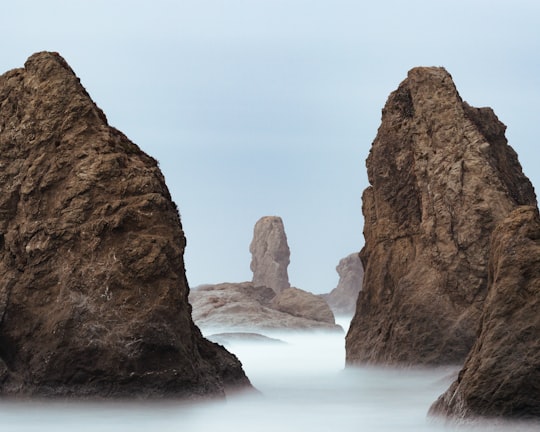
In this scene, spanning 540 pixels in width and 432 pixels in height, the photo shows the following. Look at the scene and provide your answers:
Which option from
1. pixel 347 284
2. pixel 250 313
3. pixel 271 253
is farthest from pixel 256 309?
pixel 347 284

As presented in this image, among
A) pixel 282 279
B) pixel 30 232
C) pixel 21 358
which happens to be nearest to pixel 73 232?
pixel 30 232

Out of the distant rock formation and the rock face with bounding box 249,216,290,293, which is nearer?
the rock face with bounding box 249,216,290,293

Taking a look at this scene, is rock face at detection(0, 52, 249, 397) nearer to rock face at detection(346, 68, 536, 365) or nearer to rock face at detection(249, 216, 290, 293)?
rock face at detection(346, 68, 536, 365)

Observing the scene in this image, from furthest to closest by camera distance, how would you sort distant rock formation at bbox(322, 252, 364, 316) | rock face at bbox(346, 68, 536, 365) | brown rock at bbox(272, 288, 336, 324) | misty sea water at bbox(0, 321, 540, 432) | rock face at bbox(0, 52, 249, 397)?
distant rock formation at bbox(322, 252, 364, 316), brown rock at bbox(272, 288, 336, 324), rock face at bbox(346, 68, 536, 365), rock face at bbox(0, 52, 249, 397), misty sea water at bbox(0, 321, 540, 432)

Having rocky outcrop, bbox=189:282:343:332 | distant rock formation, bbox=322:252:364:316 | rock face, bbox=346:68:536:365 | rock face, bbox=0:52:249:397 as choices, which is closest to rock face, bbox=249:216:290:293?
distant rock formation, bbox=322:252:364:316

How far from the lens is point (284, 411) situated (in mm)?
29734

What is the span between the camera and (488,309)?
25203 millimetres

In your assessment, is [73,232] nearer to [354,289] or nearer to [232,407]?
[232,407]

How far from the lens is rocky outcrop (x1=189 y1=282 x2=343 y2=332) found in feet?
272

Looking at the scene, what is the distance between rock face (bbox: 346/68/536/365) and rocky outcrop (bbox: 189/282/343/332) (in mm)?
31204

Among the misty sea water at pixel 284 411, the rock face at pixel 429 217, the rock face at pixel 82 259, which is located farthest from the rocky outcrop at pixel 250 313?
the rock face at pixel 82 259

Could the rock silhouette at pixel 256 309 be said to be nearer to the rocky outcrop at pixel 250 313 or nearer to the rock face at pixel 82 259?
the rocky outcrop at pixel 250 313

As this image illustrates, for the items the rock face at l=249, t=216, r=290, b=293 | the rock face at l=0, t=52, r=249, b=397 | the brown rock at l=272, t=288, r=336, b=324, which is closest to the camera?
the rock face at l=0, t=52, r=249, b=397

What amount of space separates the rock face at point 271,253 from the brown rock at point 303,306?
42.6 m
